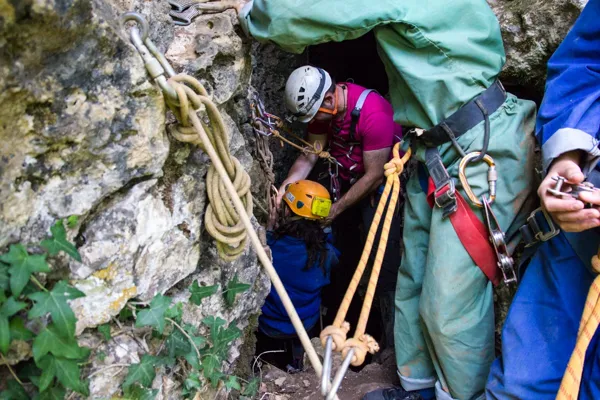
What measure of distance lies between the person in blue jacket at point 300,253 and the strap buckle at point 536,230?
5.37 feet

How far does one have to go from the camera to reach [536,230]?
2.00 metres

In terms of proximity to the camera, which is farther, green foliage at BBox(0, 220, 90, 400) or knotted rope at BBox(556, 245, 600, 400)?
knotted rope at BBox(556, 245, 600, 400)

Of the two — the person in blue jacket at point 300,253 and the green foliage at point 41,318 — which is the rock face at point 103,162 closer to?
the green foliage at point 41,318

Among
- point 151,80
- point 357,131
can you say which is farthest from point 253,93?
point 151,80

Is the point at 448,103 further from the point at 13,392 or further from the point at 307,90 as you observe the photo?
the point at 13,392

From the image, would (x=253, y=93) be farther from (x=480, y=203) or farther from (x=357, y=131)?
(x=480, y=203)

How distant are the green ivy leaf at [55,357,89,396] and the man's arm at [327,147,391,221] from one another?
2.53m

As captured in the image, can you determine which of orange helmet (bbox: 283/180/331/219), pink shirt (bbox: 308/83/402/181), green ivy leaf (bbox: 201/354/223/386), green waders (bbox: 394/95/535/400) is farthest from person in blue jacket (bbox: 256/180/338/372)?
green ivy leaf (bbox: 201/354/223/386)

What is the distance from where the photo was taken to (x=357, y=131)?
A: 3.52 meters

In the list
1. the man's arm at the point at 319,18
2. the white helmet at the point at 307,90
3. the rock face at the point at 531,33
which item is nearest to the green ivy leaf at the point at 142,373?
the man's arm at the point at 319,18

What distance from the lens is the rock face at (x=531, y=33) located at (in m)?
2.69

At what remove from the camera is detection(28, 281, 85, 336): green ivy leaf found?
49.0 inches

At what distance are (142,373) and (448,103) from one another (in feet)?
5.36

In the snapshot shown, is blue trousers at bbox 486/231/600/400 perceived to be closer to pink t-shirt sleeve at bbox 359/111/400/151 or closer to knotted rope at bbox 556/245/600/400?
knotted rope at bbox 556/245/600/400
